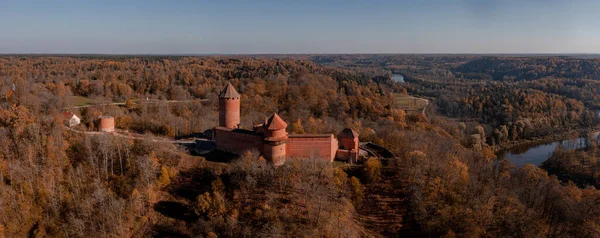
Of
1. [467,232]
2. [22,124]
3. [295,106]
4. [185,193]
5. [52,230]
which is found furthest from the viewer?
[295,106]

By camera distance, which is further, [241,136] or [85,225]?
[241,136]

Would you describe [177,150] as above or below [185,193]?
above

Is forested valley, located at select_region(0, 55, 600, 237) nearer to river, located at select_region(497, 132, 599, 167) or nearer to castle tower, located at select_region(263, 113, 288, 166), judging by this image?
castle tower, located at select_region(263, 113, 288, 166)

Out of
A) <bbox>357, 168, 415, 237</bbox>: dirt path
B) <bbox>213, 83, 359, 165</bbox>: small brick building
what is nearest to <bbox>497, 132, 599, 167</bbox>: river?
<bbox>357, 168, 415, 237</bbox>: dirt path

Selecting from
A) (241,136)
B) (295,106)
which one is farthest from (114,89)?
(241,136)

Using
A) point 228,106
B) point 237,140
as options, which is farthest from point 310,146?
point 228,106

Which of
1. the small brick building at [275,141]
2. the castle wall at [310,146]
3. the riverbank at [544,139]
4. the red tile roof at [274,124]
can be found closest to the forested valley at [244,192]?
the small brick building at [275,141]

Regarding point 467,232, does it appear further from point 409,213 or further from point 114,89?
point 114,89
